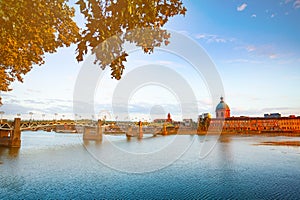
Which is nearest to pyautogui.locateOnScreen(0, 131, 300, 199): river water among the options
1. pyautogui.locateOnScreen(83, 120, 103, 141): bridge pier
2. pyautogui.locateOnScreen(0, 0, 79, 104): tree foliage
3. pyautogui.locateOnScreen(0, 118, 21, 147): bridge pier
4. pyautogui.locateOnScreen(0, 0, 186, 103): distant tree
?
pyautogui.locateOnScreen(0, 0, 79, 104): tree foliage

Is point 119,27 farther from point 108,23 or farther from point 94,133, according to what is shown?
point 94,133

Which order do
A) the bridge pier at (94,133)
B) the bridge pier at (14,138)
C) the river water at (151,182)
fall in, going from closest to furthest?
the river water at (151,182) < the bridge pier at (14,138) < the bridge pier at (94,133)

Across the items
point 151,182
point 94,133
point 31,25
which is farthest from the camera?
point 94,133

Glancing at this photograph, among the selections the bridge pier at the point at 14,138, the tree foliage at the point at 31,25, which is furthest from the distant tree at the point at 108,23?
the bridge pier at the point at 14,138

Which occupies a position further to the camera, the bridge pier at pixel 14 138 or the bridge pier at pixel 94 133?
the bridge pier at pixel 94 133

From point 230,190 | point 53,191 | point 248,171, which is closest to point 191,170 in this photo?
point 248,171

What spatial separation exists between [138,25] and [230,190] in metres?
24.1

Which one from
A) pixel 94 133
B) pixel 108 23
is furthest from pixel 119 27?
pixel 94 133

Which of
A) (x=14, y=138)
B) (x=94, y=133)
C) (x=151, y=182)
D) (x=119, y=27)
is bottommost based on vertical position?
(x=151, y=182)

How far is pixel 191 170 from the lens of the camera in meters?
35.8

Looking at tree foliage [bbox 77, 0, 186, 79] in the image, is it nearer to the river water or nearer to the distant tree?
the distant tree

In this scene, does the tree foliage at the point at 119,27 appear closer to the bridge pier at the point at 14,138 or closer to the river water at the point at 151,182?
the river water at the point at 151,182

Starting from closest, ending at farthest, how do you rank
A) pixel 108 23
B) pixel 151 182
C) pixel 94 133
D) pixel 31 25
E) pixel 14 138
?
pixel 108 23, pixel 31 25, pixel 151 182, pixel 14 138, pixel 94 133

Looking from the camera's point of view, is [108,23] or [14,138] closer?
[108,23]
